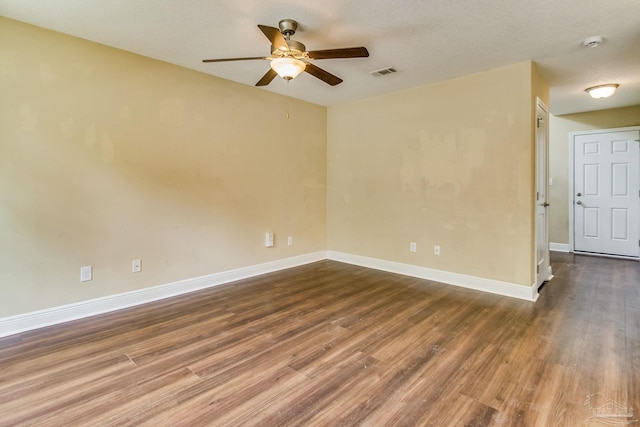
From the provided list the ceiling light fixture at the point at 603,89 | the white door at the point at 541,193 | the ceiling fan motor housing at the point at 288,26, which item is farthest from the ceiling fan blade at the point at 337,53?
the ceiling light fixture at the point at 603,89

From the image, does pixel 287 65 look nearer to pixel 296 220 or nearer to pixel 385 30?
pixel 385 30

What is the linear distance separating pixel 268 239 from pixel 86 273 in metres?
2.11

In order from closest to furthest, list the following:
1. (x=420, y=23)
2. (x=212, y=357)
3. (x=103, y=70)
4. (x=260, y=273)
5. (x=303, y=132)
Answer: (x=212, y=357) < (x=420, y=23) < (x=103, y=70) < (x=260, y=273) < (x=303, y=132)

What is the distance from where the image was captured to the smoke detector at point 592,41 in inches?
108

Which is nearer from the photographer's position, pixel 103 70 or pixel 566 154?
pixel 103 70

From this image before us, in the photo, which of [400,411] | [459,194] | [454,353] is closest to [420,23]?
[459,194]

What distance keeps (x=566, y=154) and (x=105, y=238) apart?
285 inches

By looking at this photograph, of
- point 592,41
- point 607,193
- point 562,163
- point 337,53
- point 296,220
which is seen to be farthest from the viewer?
point 562,163

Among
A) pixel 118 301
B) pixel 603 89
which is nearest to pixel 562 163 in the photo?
pixel 603 89

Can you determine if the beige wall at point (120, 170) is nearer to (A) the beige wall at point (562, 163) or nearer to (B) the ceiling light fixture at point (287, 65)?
(B) the ceiling light fixture at point (287, 65)

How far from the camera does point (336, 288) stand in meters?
3.80

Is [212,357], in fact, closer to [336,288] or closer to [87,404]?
[87,404]

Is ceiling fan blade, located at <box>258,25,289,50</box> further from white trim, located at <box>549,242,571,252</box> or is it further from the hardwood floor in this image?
white trim, located at <box>549,242,571,252</box>

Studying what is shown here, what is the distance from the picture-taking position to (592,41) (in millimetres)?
2795
